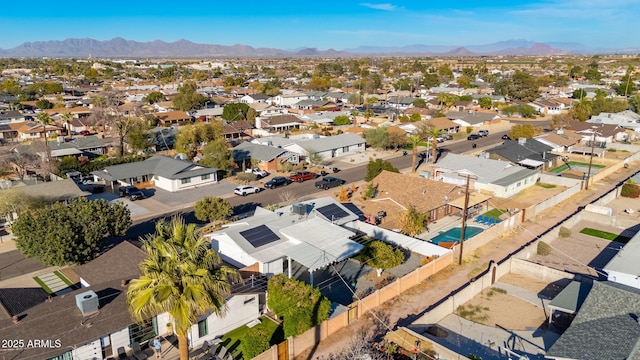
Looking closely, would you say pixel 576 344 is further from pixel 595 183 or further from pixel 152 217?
pixel 595 183

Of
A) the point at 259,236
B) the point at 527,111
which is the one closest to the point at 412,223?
the point at 259,236

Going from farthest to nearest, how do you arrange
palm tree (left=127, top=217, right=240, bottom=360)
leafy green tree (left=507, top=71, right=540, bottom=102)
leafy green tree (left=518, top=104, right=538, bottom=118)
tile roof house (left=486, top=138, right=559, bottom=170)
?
leafy green tree (left=507, top=71, right=540, bottom=102)
leafy green tree (left=518, top=104, right=538, bottom=118)
tile roof house (left=486, top=138, right=559, bottom=170)
palm tree (left=127, top=217, right=240, bottom=360)

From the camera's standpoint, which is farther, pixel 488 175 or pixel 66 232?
pixel 488 175

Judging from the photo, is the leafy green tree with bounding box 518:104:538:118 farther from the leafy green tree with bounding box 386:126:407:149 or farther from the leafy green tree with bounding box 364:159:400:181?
the leafy green tree with bounding box 364:159:400:181

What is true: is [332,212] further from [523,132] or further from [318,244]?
[523,132]

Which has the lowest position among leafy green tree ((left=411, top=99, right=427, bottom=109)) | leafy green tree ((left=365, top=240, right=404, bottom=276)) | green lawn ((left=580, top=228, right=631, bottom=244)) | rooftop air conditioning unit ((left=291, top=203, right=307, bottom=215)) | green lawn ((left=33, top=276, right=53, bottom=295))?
green lawn ((left=33, top=276, right=53, bottom=295))

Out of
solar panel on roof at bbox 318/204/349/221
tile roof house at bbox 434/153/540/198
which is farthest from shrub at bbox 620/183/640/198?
solar panel on roof at bbox 318/204/349/221

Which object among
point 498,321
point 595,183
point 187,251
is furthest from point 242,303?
point 595,183
